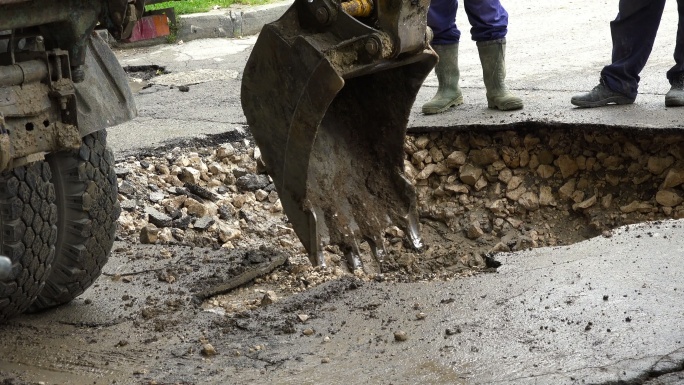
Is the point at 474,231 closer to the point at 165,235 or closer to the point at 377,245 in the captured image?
the point at 165,235

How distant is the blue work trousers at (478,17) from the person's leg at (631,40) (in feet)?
2.49

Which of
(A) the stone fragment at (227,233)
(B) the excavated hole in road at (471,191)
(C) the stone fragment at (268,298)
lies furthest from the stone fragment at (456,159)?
(C) the stone fragment at (268,298)

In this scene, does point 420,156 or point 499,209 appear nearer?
point 499,209

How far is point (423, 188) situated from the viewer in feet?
20.8

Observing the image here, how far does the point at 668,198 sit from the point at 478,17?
1811mm

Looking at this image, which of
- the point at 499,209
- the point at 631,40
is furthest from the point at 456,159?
the point at 631,40

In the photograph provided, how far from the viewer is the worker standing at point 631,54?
616cm

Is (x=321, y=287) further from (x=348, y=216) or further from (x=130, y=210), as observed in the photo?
(x=130, y=210)

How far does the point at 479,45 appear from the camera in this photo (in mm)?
6688

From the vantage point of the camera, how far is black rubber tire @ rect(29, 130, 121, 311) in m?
3.82

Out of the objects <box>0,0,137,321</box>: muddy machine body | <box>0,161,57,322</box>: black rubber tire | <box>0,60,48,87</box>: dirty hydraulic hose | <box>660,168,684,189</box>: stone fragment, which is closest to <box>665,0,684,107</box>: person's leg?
<box>660,168,684,189</box>: stone fragment

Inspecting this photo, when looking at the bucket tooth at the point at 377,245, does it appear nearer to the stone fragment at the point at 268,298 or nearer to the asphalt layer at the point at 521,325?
the asphalt layer at the point at 521,325

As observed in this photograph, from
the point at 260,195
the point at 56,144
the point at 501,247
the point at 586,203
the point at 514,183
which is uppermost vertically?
the point at 56,144

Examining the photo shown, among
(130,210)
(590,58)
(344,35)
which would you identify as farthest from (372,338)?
(590,58)
